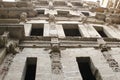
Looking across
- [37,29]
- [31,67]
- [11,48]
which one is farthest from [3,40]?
[37,29]

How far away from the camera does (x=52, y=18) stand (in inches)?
725

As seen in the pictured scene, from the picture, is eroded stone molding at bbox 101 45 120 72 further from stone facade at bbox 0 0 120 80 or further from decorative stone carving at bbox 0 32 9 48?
decorative stone carving at bbox 0 32 9 48

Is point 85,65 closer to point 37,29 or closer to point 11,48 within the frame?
point 11,48

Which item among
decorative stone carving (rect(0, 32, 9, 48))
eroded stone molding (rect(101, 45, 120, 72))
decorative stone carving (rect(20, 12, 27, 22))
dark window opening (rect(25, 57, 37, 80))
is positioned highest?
decorative stone carving (rect(0, 32, 9, 48))


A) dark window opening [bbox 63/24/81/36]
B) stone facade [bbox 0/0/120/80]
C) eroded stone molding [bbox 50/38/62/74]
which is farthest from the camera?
dark window opening [bbox 63/24/81/36]

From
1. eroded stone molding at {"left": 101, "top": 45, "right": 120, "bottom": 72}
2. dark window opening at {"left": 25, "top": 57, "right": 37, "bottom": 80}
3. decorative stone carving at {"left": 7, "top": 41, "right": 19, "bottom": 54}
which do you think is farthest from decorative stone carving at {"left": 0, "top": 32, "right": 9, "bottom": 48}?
eroded stone molding at {"left": 101, "top": 45, "right": 120, "bottom": 72}

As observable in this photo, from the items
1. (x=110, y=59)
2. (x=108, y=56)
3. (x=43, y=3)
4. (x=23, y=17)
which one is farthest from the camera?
(x=43, y=3)

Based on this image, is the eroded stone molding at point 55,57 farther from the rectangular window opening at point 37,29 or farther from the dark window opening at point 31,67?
the rectangular window opening at point 37,29

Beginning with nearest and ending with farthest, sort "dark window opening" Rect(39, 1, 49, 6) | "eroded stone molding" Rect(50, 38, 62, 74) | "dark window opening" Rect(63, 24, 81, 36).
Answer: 1. "eroded stone molding" Rect(50, 38, 62, 74)
2. "dark window opening" Rect(63, 24, 81, 36)
3. "dark window opening" Rect(39, 1, 49, 6)

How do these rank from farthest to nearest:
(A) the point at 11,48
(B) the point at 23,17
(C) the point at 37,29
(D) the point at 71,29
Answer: (B) the point at 23,17 → (D) the point at 71,29 → (C) the point at 37,29 → (A) the point at 11,48

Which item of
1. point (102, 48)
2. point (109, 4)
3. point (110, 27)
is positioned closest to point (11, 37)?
point (102, 48)

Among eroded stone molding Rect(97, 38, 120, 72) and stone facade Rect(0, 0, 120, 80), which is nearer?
stone facade Rect(0, 0, 120, 80)

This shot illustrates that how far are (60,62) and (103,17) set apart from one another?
419 inches

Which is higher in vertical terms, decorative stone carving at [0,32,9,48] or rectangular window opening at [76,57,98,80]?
decorative stone carving at [0,32,9,48]
